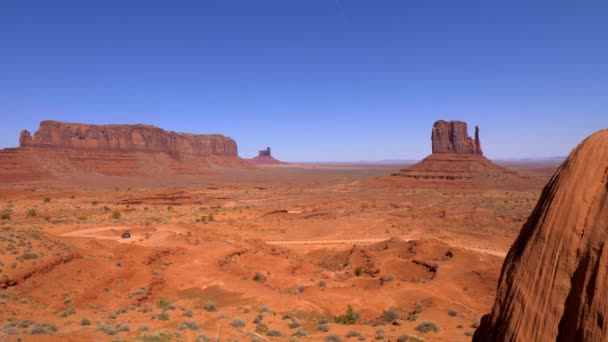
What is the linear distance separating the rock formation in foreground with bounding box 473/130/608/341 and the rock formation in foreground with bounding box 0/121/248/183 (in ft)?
315

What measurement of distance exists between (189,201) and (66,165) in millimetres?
61497

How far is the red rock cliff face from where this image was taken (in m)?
97.6

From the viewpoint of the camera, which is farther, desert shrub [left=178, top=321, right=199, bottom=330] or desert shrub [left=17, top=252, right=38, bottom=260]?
desert shrub [left=17, top=252, right=38, bottom=260]

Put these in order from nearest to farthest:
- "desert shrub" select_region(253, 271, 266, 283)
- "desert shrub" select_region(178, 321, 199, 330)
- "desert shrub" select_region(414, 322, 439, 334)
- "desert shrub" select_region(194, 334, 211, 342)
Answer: "desert shrub" select_region(194, 334, 211, 342)
"desert shrub" select_region(178, 321, 199, 330)
"desert shrub" select_region(414, 322, 439, 334)
"desert shrub" select_region(253, 271, 266, 283)

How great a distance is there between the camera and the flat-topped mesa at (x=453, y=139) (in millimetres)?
88000

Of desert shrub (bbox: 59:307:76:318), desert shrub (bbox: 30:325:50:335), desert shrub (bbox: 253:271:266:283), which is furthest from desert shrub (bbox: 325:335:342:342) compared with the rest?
desert shrub (bbox: 59:307:76:318)

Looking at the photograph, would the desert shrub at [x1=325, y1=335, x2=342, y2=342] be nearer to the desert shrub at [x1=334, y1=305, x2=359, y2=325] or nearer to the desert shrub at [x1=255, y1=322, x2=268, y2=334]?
the desert shrub at [x1=255, y1=322, x2=268, y2=334]

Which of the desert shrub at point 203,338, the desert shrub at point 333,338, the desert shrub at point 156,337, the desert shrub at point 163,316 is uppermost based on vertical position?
the desert shrub at point 156,337

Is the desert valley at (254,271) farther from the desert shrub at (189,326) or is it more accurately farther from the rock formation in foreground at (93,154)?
the rock formation in foreground at (93,154)

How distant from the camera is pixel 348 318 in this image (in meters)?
13.0

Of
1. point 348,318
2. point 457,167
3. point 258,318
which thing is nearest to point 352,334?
point 348,318

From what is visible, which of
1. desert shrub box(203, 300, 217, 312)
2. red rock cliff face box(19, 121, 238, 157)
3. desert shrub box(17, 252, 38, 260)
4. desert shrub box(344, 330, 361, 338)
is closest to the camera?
desert shrub box(344, 330, 361, 338)

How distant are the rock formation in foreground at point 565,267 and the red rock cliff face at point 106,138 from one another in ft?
380

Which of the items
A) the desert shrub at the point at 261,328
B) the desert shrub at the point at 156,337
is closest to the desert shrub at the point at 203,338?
the desert shrub at the point at 156,337
